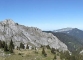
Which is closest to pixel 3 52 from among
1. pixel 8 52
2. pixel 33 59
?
pixel 8 52

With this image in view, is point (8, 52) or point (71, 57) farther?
point (71, 57)

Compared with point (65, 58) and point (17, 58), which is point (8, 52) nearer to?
point (17, 58)

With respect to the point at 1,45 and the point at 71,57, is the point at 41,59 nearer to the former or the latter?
the point at 71,57

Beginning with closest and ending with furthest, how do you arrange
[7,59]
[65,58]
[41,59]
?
[7,59], [41,59], [65,58]

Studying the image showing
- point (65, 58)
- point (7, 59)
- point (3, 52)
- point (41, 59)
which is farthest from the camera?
point (65, 58)

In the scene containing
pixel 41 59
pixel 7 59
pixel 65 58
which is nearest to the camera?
pixel 7 59

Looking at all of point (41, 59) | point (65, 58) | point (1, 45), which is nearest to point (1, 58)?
point (41, 59)

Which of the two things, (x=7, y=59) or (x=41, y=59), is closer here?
(x=7, y=59)

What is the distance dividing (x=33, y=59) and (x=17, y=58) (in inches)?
396

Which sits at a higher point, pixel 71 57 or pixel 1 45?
pixel 1 45

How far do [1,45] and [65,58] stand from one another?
173 ft

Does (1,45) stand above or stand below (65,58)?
above

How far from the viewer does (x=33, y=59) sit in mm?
97938

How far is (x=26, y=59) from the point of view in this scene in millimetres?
95875
